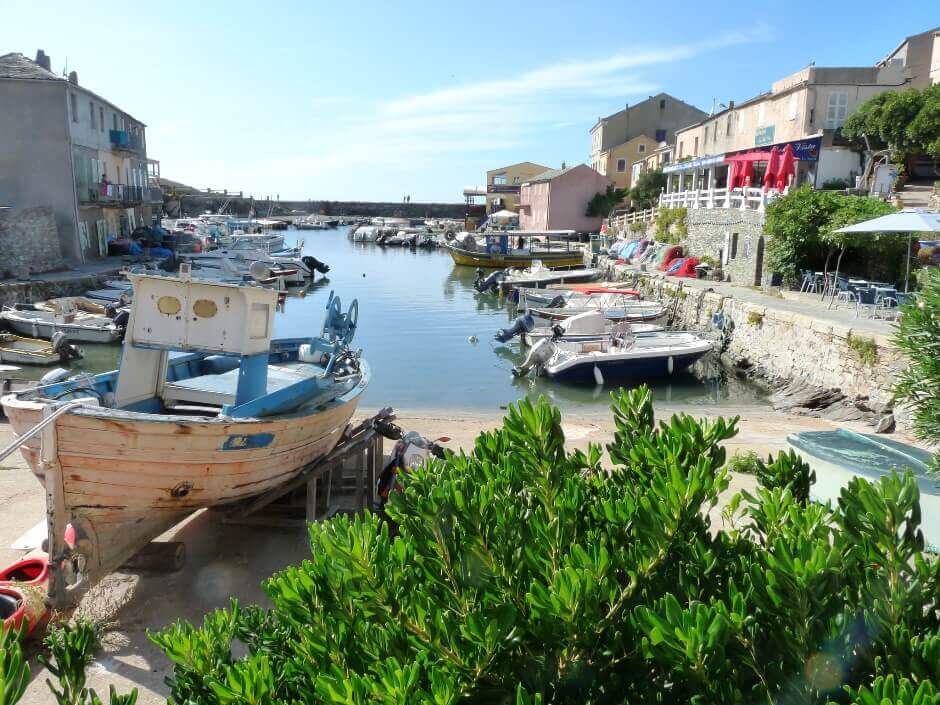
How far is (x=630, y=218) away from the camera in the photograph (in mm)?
46438

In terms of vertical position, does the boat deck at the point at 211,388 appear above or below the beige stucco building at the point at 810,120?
below

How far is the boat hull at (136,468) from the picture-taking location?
21.0ft

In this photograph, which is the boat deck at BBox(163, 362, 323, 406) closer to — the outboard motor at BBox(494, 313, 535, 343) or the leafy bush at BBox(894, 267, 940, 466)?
the leafy bush at BBox(894, 267, 940, 466)

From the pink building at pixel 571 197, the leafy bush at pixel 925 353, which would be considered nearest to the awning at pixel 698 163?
the pink building at pixel 571 197

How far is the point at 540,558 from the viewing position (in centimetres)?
272

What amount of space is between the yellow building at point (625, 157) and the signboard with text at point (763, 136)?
24053 millimetres

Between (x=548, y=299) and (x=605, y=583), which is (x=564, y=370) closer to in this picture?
(x=548, y=299)

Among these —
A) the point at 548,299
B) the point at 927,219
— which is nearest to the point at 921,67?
the point at 548,299

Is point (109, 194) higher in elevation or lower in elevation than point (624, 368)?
higher

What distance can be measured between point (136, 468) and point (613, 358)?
1455cm

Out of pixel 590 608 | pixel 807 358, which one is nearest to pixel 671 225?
pixel 807 358

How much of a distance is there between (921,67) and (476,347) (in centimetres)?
2934

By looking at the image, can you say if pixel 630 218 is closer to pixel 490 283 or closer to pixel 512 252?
pixel 512 252

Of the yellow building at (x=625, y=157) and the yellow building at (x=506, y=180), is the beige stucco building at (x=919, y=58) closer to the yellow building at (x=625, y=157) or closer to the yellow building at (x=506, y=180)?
the yellow building at (x=625, y=157)
